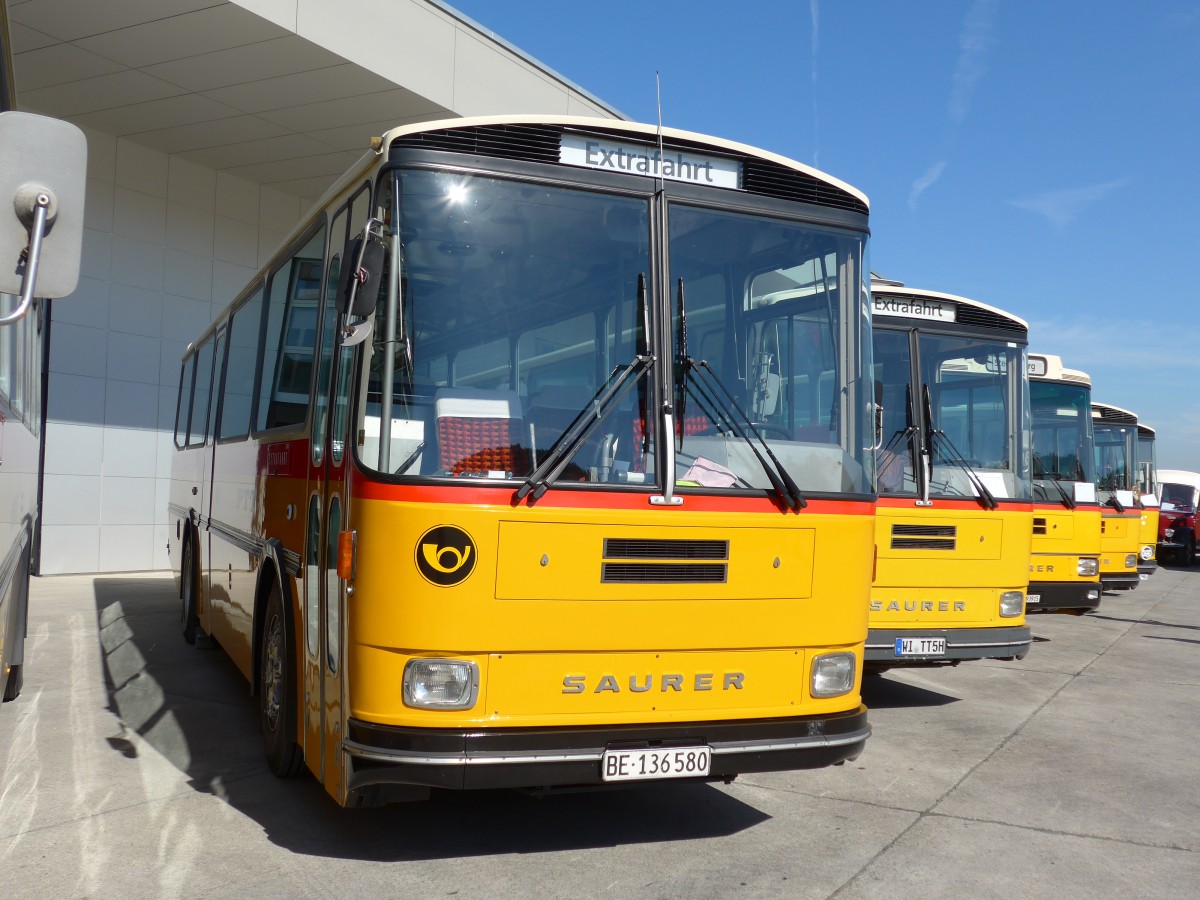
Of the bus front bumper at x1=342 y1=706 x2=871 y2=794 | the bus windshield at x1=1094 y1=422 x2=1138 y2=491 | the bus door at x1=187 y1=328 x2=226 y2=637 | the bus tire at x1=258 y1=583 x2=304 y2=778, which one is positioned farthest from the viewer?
the bus windshield at x1=1094 y1=422 x2=1138 y2=491

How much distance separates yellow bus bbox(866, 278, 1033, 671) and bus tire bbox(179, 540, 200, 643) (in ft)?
19.5

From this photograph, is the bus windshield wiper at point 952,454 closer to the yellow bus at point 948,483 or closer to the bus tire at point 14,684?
the yellow bus at point 948,483

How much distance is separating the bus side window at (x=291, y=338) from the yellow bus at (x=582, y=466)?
1.02 ft

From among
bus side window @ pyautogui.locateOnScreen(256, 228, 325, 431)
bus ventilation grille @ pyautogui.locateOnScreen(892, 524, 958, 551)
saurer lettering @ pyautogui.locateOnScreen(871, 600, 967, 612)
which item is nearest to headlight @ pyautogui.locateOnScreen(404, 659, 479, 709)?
bus side window @ pyautogui.locateOnScreen(256, 228, 325, 431)

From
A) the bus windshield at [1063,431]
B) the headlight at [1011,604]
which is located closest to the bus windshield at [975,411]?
the headlight at [1011,604]

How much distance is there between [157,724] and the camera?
23.3ft

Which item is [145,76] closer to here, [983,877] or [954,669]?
[954,669]

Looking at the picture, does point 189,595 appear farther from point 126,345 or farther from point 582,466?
point 126,345

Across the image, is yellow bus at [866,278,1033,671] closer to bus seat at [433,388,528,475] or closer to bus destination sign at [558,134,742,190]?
bus destination sign at [558,134,742,190]

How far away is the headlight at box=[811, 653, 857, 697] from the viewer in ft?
15.8

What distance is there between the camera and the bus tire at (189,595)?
1002 centimetres

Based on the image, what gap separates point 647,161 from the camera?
189 inches

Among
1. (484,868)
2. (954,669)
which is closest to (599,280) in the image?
(484,868)

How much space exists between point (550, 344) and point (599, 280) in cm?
36
